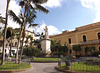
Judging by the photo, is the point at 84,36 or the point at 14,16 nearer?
the point at 14,16

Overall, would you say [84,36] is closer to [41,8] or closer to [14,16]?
[41,8]

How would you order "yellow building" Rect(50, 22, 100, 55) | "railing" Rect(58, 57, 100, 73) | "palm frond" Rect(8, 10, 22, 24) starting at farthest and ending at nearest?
"yellow building" Rect(50, 22, 100, 55) → "palm frond" Rect(8, 10, 22, 24) → "railing" Rect(58, 57, 100, 73)

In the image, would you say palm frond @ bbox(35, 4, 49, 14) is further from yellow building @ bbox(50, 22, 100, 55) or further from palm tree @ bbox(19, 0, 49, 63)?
yellow building @ bbox(50, 22, 100, 55)

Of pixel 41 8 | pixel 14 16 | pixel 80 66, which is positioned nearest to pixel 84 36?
pixel 41 8

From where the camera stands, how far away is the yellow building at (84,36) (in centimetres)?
2780

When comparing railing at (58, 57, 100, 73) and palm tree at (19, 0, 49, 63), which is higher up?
palm tree at (19, 0, 49, 63)

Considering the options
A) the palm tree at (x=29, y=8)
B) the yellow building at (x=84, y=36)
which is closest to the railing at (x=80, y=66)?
the palm tree at (x=29, y=8)

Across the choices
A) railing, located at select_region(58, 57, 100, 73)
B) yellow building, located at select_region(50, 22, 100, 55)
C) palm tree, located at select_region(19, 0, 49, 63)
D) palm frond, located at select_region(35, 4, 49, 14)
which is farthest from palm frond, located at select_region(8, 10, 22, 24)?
yellow building, located at select_region(50, 22, 100, 55)

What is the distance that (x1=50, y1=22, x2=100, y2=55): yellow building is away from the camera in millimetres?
27797

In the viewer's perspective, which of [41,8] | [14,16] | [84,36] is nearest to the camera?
[14,16]

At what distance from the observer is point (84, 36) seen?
1237 inches

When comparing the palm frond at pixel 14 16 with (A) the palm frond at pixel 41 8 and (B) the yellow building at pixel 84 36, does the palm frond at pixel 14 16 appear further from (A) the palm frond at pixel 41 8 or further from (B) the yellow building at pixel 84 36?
(B) the yellow building at pixel 84 36

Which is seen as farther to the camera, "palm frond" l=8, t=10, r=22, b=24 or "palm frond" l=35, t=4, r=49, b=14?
"palm frond" l=35, t=4, r=49, b=14

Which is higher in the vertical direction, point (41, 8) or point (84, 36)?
point (41, 8)
